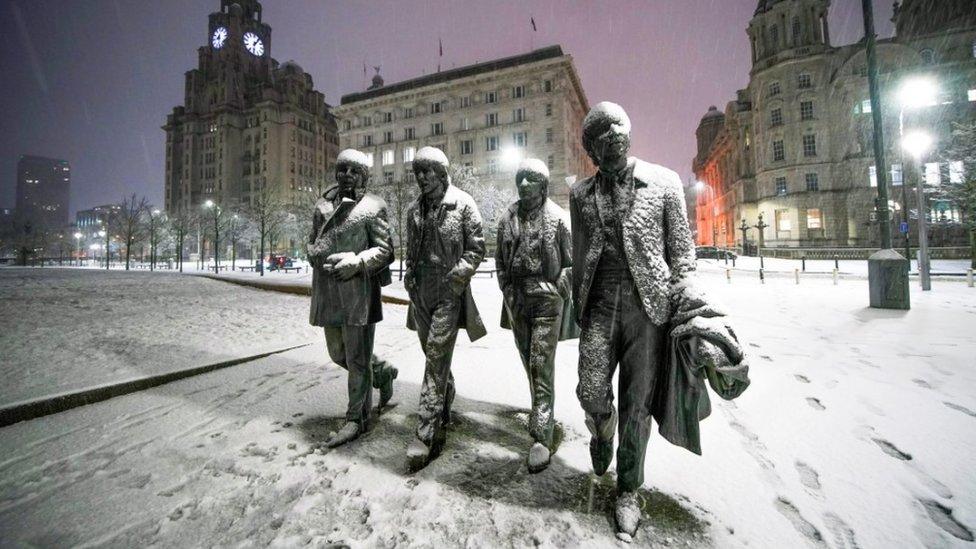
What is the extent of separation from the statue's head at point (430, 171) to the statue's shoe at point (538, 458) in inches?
84.0

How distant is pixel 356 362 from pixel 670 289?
8.29 ft

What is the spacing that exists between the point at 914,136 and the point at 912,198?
33.3 meters

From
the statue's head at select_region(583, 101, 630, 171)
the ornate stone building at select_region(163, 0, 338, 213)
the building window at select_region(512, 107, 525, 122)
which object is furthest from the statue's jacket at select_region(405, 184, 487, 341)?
the ornate stone building at select_region(163, 0, 338, 213)

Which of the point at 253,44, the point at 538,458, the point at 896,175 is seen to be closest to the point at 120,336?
the point at 538,458

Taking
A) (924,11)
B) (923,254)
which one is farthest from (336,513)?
(924,11)

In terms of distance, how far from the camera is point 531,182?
321 cm

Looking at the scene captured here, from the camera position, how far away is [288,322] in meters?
8.05

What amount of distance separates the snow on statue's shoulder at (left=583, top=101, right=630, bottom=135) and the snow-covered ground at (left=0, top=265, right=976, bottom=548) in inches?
42.5

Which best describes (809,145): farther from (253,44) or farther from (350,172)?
Result: (253,44)

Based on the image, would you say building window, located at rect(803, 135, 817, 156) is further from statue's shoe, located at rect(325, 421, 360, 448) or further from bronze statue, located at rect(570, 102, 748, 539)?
statue's shoe, located at rect(325, 421, 360, 448)

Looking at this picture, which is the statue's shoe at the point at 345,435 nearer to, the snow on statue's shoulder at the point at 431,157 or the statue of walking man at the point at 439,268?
the statue of walking man at the point at 439,268

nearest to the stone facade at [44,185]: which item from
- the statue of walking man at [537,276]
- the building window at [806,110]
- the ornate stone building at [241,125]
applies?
the ornate stone building at [241,125]

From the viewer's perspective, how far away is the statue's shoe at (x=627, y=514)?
6.69 ft

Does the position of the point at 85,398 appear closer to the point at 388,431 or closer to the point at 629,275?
the point at 388,431
